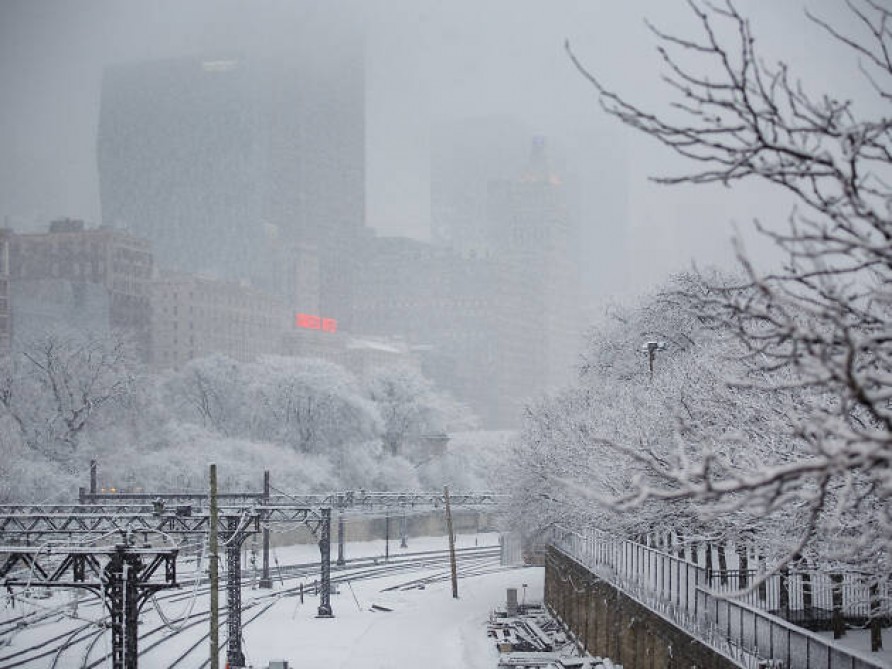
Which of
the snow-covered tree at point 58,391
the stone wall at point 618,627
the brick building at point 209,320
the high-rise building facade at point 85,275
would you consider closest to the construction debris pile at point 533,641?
the stone wall at point 618,627

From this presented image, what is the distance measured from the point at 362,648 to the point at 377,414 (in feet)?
192

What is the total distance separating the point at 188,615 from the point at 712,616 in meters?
19.9

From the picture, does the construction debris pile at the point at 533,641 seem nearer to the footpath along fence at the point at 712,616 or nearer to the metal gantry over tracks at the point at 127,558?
the footpath along fence at the point at 712,616

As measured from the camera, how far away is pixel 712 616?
78.0 feet

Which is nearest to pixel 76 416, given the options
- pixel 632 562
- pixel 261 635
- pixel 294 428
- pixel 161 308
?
pixel 294 428

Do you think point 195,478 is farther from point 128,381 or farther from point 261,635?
point 261,635

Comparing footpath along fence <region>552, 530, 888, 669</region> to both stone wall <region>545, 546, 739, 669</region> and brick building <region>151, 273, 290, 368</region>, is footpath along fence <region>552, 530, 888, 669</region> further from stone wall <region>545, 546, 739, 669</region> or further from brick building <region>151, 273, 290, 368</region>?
brick building <region>151, 273, 290, 368</region>

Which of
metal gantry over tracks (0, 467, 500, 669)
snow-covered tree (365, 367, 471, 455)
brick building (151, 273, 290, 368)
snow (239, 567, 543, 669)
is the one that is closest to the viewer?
metal gantry over tracks (0, 467, 500, 669)

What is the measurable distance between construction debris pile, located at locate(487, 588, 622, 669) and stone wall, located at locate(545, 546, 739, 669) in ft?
1.74

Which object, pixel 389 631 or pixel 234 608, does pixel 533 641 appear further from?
pixel 234 608

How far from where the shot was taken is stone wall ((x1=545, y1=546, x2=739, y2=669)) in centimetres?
2353

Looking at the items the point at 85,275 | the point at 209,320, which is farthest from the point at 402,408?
the point at 209,320

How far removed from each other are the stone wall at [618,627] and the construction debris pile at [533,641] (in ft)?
1.74

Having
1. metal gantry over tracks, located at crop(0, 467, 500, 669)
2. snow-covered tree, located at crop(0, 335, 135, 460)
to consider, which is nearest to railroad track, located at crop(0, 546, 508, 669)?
metal gantry over tracks, located at crop(0, 467, 500, 669)
